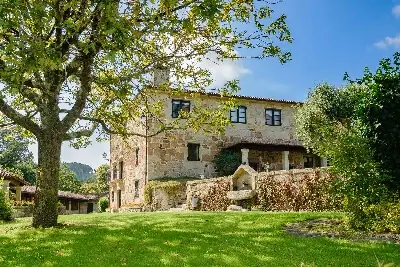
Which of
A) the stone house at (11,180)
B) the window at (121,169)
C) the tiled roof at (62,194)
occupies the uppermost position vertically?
the window at (121,169)

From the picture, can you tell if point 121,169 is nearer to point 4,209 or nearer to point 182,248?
point 4,209

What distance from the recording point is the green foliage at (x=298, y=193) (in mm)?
19172

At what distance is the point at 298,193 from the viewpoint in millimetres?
20516

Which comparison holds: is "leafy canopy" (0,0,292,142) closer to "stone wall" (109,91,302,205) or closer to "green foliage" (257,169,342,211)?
"green foliage" (257,169,342,211)

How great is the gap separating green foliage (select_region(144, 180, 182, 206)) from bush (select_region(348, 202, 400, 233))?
1832 cm

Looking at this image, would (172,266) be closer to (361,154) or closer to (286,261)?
(286,261)

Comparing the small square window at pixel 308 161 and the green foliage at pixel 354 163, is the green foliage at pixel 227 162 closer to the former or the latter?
the small square window at pixel 308 161

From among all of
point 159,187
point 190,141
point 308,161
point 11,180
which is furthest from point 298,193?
point 11,180

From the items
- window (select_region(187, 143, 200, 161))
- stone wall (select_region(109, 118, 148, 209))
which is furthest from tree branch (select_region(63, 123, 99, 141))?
window (select_region(187, 143, 200, 161))

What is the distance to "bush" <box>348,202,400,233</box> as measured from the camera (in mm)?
12427

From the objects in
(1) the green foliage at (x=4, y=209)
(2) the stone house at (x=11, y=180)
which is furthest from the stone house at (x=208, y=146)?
(1) the green foliage at (x=4, y=209)

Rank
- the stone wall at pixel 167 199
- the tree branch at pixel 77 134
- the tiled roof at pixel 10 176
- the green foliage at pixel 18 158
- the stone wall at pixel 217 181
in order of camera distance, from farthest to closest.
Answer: the green foliage at pixel 18 158
the tiled roof at pixel 10 176
the stone wall at pixel 167 199
the stone wall at pixel 217 181
the tree branch at pixel 77 134

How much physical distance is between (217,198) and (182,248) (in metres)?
15.5

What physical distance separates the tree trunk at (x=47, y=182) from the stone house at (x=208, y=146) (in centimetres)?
1757
